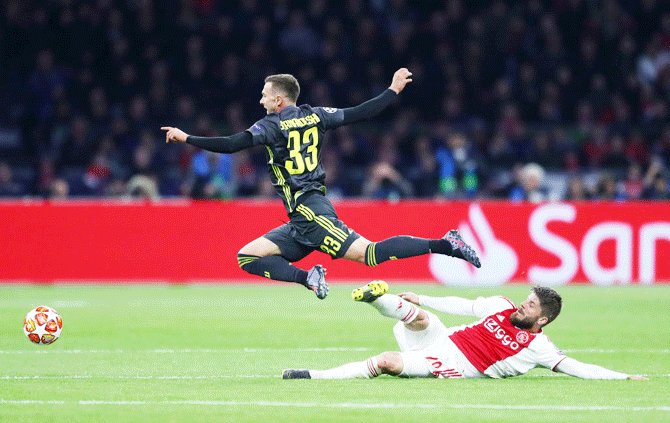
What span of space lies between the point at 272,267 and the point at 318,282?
616 millimetres

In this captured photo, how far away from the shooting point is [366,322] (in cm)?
1230

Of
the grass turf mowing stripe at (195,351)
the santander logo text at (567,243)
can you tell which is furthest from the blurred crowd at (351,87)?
the grass turf mowing stripe at (195,351)

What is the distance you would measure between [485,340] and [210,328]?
480 cm

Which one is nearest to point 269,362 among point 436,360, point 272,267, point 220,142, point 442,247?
point 272,267

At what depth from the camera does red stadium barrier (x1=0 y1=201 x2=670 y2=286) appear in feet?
53.0

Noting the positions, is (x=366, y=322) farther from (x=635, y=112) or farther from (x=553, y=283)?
(x=635, y=112)

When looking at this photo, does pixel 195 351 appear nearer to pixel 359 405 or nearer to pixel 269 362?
pixel 269 362

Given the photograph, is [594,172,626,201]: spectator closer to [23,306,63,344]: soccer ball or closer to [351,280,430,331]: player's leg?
[351,280,430,331]: player's leg

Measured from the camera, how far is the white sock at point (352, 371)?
7.40m

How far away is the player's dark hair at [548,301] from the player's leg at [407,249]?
79 centimetres

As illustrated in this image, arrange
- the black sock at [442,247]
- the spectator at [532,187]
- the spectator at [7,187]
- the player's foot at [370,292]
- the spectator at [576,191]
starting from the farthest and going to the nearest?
the spectator at [7,187], the spectator at [576,191], the spectator at [532,187], the black sock at [442,247], the player's foot at [370,292]

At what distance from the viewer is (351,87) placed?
21.4 meters

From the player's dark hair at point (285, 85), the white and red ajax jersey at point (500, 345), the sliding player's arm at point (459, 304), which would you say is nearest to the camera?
the white and red ajax jersey at point (500, 345)

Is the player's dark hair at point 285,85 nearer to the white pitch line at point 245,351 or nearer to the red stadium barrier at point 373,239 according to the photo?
the white pitch line at point 245,351
